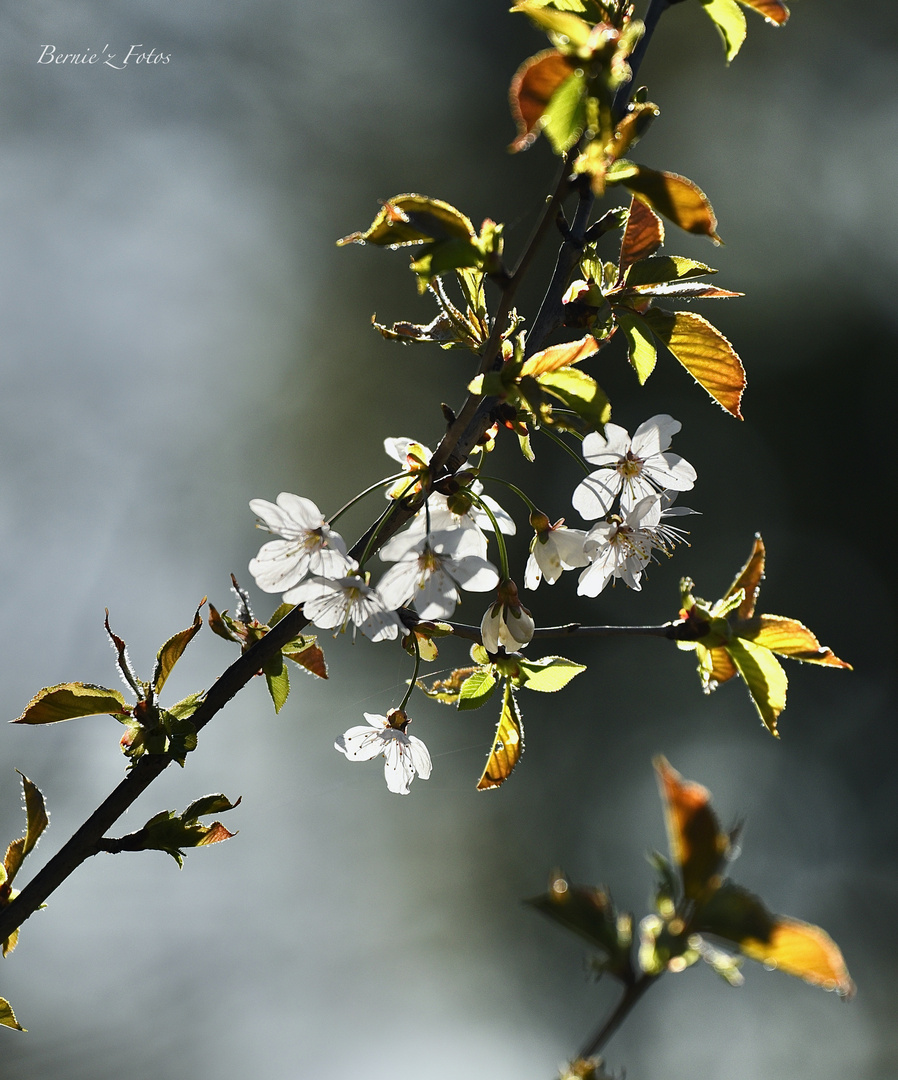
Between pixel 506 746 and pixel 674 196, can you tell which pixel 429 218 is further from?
pixel 506 746

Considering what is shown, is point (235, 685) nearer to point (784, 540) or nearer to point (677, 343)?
point (677, 343)

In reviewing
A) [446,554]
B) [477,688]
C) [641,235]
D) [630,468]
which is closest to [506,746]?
[477,688]

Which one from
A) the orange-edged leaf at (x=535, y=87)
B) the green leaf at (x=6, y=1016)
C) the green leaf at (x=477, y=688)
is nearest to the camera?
the orange-edged leaf at (x=535, y=87)

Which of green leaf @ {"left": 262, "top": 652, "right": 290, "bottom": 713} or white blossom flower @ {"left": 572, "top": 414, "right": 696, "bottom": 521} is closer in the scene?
green leaf @ {"left": 262, "top": 652, "right": 290, "bottom": 713}

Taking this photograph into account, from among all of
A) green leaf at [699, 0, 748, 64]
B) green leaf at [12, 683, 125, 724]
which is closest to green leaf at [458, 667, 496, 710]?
green leaf at [12, 683, 125, 724]

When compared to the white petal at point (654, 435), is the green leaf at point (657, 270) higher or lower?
higher

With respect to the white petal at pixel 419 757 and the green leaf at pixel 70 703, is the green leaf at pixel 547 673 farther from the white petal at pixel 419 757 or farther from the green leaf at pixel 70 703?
the green leaf at pixel 70 703

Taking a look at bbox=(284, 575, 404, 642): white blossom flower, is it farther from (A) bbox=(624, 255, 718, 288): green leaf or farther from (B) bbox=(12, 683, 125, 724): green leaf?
(A) bbox=(624, 255, 718, 288): green leaf

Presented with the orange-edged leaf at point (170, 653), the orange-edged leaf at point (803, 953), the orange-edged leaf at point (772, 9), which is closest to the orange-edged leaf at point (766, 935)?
the orange-edged leaf at point (803, 953)

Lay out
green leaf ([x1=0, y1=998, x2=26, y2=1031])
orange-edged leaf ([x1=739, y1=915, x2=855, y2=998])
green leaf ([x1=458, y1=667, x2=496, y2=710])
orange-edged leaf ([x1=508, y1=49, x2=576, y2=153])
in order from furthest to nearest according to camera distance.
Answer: green leaf ([x1=458, y1=667, x2=496, y2=710]) < green leaf ([x1=0, y1=998, x2=26, y2=1031]) < orange-edged leaf ([x1=508, y1=49, x2=576, y2=153]) < orange-edged leaf ([x1=739, y1=915, x2=855, y2=998])
